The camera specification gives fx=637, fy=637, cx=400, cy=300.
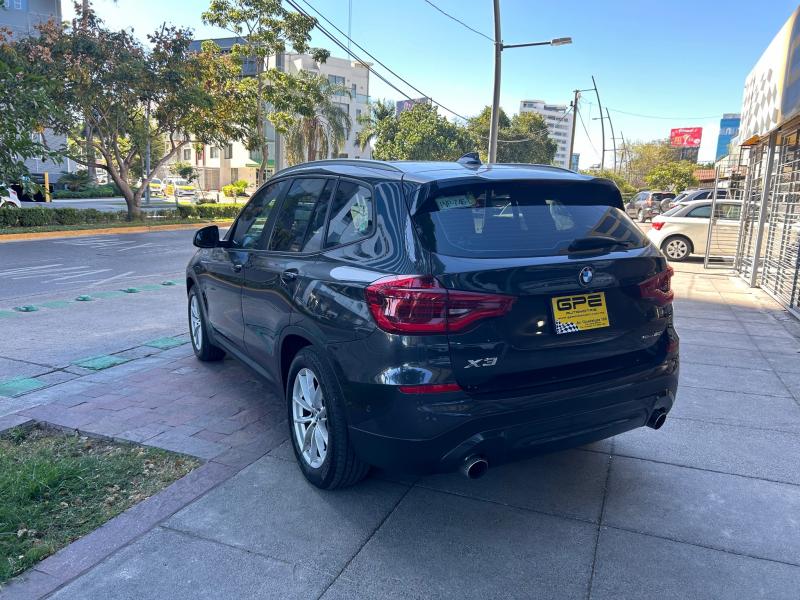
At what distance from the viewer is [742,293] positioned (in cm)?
1061

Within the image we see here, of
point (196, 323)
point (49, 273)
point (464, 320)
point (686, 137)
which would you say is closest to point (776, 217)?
point (196, 323)

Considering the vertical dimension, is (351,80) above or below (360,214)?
above

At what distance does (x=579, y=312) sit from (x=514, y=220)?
1.81ft

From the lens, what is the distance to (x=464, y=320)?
2797mm

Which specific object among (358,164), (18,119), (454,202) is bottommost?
(454,202)

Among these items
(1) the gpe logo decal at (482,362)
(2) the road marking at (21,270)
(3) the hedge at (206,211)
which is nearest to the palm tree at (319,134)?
(3) the hedge at (206,211)

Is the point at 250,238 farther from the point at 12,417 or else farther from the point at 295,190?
the point at 12,417

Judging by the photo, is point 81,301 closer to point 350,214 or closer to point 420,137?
point 350,214

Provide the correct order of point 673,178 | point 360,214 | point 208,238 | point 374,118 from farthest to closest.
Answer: point 673,178 < point 374,118 < point 208,238 < point 360,214

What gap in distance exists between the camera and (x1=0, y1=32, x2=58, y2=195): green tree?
335cm

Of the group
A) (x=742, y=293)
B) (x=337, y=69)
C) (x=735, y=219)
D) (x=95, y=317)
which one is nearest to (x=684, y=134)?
(x=337, y=69)

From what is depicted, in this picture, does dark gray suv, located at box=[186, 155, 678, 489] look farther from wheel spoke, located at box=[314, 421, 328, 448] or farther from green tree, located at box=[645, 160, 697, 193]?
green tree, located at box=[645, 160, 697, 193]

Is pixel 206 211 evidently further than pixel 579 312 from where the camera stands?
Yes

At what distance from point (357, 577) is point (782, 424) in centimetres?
345
